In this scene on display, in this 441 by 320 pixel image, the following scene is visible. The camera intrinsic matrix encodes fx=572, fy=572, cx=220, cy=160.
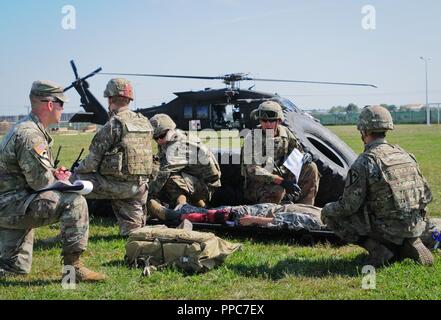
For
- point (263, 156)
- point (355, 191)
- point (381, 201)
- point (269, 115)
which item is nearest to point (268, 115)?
point (269, 115)

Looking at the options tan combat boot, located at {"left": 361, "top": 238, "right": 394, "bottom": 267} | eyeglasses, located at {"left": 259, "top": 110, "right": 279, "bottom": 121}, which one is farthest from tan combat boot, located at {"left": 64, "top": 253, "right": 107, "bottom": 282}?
eyeglasses, located at {"left": 259, "top": 110, "right": 279, "bottom": 121}

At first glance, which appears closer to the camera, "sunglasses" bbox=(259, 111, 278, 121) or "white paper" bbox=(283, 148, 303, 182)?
"white paper" bbox=(283, 148, 303, 182)

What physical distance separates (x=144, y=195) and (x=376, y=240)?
2.94 metres

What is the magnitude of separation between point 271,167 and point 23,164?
3698 millimetres

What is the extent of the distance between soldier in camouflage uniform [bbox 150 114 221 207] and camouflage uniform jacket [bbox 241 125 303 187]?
1.81 ft

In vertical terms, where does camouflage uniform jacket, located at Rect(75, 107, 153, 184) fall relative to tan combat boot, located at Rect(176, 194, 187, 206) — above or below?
above

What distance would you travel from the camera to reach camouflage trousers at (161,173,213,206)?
7691 millimetres

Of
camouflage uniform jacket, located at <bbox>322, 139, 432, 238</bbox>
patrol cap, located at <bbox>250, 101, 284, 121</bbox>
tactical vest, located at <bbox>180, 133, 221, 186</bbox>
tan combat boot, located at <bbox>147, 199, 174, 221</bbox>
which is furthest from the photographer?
tactical vest, located at <bbox>180, 133, 221, 186</bbox>

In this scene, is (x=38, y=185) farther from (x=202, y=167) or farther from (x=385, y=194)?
(x=202, y=167)

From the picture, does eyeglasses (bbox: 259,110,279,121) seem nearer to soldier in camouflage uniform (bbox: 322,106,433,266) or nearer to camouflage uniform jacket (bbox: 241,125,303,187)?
camouflage uniform jacket (bbox: 241,125,303,187)

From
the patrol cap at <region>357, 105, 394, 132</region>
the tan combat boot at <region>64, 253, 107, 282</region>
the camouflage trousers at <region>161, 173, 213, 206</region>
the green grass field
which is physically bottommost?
the green grass field

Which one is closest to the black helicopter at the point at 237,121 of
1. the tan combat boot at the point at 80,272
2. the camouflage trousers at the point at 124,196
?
the camouflage trousers at the point at 124,196
